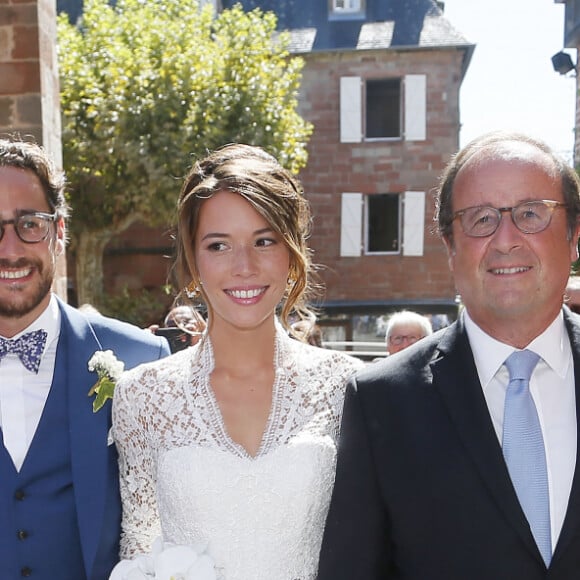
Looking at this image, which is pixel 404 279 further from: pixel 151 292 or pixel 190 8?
pixel 190 8

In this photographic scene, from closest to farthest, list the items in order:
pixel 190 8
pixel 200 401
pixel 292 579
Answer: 1. pixel 292 579
2. pixel 200 401
3. pixel 190 8

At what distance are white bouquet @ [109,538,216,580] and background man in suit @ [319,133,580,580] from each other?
1.05 ft

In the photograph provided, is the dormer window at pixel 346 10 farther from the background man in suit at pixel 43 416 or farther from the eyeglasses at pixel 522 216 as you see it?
the eyeglasses at pixel 522 216

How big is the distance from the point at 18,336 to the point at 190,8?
1055 cm

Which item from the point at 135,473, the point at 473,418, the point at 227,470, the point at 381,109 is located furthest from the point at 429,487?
the point at 381,109

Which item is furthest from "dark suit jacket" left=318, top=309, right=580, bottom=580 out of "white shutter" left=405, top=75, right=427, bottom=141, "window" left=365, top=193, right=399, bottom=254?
"window" left=365, top=193, right=399, bottom=254

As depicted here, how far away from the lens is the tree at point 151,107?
411 inches

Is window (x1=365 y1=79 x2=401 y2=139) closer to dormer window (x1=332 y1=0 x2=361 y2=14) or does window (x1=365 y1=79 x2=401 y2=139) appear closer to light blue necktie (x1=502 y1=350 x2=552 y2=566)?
dormer window (x1=332 y1=0 x2=361 y2=14)

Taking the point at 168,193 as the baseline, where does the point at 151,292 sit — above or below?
below

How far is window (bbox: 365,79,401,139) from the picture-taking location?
14.6m

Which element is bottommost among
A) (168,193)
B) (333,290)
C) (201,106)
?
(333,290)

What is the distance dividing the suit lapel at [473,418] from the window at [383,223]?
1234 cm

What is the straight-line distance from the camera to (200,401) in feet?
7.37

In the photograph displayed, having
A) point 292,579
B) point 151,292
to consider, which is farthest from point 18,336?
point 151,292
